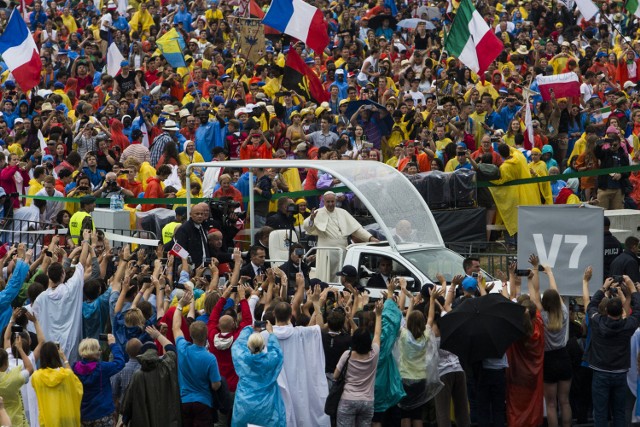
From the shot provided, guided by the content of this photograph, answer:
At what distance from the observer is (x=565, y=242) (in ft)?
47.0

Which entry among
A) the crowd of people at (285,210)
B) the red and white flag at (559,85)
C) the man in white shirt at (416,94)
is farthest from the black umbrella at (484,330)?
the man in white shirt at (416,94)

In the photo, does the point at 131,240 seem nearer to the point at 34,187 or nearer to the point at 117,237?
the point at 117,237

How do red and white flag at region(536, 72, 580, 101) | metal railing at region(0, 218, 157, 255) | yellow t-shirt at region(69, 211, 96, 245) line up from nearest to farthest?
yellow t-shirt at region(69, 211, 96, 245)
metal railing at region(0, 218, 157, 255)
red and white flag at region(536, 72, 580, 101)

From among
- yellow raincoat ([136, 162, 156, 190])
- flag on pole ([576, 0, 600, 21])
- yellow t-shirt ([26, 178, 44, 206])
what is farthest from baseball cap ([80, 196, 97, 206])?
flag on pole ([576, 0, 600, 21])

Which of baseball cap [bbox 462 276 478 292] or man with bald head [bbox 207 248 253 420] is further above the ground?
baseball cap [bbox 462 276 478 292]

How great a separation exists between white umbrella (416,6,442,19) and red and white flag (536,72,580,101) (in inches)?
356

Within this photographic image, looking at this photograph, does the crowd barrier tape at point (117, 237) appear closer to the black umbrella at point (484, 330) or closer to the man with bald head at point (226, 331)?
the man with bald head at point (226, 331)

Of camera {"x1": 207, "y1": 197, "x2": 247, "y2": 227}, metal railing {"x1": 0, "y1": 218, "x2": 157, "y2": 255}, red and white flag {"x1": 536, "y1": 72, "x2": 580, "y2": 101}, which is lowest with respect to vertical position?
metal railing {"x1": 0, "y1": 218, "x2": 157, "y2": 255}

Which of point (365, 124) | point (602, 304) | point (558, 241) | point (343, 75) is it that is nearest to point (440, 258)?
point (558, 241)

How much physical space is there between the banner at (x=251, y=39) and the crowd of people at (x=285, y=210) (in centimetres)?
9

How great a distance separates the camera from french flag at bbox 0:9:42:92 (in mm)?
23656

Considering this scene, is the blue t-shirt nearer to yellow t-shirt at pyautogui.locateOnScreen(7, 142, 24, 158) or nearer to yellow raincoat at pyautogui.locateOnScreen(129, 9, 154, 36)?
yellow t-shirt at pyautogui.locateOnScreen(7, 142, 24, 158)

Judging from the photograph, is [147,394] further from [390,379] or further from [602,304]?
[602,304]

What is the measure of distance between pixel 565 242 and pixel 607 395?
1658 mm
